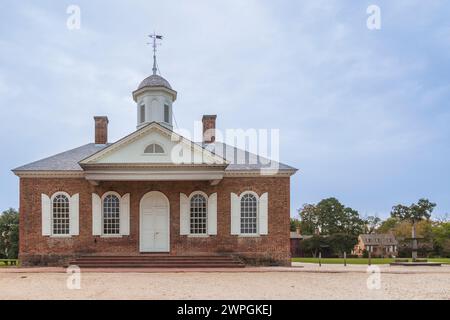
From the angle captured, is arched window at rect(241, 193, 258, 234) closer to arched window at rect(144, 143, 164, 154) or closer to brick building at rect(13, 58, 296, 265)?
brick building at rect(13, 58, 296, 265)

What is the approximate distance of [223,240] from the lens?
25.0 meters

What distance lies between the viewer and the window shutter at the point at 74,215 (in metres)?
24.7

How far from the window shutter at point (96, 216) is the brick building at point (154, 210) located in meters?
0.05

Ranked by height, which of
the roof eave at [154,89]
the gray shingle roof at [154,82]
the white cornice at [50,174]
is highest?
the gray shingle roof at [154,82]

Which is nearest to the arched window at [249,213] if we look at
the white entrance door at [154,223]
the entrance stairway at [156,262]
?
the entrance stairway at [156,262]

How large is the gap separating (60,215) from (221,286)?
12.6 m

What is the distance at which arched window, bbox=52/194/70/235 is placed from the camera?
81.5ft

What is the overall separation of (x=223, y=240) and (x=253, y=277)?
6.56 meters

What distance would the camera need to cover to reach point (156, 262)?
22719mm

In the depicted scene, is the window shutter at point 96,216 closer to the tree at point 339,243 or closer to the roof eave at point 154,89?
the roof eave at point 154,89

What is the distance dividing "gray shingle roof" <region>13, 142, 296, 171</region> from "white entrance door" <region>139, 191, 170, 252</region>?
143 inches

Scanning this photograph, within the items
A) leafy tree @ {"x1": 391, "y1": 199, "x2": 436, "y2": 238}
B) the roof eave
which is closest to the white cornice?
the roof eave

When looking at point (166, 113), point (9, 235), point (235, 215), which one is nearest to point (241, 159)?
point (235, 215)
